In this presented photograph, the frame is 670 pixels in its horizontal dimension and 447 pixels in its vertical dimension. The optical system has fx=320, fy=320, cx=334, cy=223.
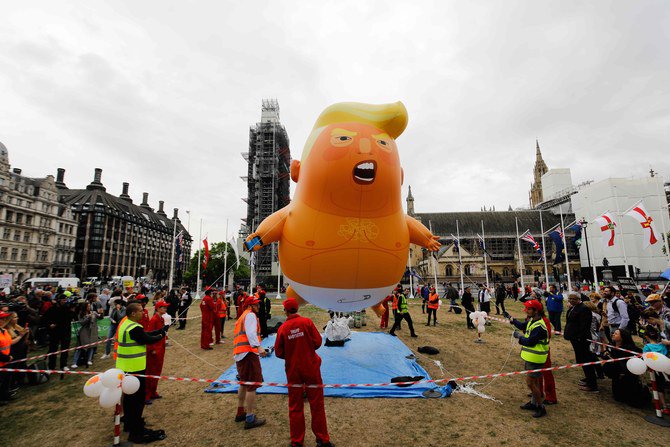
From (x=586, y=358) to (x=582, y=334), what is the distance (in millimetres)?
512

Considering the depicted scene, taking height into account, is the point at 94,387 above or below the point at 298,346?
below

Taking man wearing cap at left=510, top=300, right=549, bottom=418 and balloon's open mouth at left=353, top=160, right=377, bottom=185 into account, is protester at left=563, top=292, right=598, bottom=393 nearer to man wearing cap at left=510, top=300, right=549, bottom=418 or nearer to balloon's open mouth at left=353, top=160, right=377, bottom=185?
man wearing cap at left=510, top=300, right=549, bottom=418

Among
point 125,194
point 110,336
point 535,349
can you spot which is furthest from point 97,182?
point 535,349

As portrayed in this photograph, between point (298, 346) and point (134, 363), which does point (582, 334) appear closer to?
point (298, 346)

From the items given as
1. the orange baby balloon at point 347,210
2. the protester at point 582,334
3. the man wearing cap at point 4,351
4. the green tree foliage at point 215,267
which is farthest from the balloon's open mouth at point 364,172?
the green tree foliage at point 215,267

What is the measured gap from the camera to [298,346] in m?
4.57

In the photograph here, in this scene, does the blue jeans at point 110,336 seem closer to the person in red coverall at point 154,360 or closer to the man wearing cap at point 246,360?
the person in red coverall at point 154,360

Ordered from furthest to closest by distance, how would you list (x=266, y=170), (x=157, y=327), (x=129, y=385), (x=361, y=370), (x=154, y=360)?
(x=266, y=170), (x=361, y=370), (x=157, y=327), (x=154, y=360), (x=129, y=385)

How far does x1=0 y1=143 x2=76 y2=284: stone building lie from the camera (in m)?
43.7

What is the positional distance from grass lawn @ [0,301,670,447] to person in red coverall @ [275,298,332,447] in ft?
1.57

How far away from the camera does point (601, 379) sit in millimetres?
7293

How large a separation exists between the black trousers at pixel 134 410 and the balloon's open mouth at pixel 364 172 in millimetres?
4519

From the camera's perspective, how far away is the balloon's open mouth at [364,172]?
17.6 feet

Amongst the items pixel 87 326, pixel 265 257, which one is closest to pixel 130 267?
pixel 265 257
